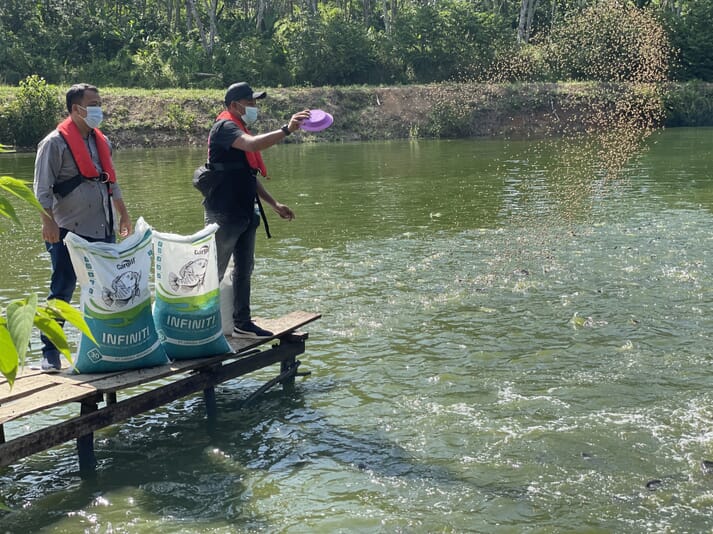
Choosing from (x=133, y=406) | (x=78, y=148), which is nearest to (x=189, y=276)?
Answer: (x=133, y=406)

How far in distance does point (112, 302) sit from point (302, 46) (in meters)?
51.5

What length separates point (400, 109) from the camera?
153ft

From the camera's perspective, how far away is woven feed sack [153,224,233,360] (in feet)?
20.3

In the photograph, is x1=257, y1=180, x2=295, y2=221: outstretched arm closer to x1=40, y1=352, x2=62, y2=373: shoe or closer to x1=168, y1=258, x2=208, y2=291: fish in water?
x1=168, y1=258, x2=208, y2=291: fish in water

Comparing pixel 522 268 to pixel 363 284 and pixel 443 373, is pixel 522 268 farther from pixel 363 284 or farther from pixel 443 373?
pixel 443 373

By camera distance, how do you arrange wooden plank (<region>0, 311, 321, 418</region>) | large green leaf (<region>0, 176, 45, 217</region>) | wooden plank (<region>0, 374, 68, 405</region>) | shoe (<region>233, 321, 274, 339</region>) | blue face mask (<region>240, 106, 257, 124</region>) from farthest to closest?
shoe (<region>233, 321, 274, 339</region>) < blue face mask (<region>240, 106, 257, 124</region>) < wooden plank (<region>0, 374, 68, 405</region>) < wooden plank (<region>0, 311, 321, 418</region>) < large green leaf (<region>0, 176, 45, 217</region>)

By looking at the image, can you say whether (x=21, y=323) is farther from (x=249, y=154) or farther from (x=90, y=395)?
(x=249, y=154)

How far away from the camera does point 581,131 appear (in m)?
44.4

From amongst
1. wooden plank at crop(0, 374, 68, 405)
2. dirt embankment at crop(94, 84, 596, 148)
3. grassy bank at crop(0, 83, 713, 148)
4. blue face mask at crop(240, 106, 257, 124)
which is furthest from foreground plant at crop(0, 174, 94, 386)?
grassy bank at crop(0, 83, 713, 148)

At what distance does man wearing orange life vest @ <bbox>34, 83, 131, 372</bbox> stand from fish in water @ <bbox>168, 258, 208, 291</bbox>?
859mm

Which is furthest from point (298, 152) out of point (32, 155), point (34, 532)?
point (34, 532)

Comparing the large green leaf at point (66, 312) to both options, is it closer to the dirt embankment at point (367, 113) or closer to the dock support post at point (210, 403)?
the dock support post at point (210, 403)

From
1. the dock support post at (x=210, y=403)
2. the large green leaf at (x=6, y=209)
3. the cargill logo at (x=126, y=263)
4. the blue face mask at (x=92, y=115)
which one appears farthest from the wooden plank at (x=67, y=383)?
the large green leaf at (x=6, y=209)

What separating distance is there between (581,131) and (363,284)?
119 feet
